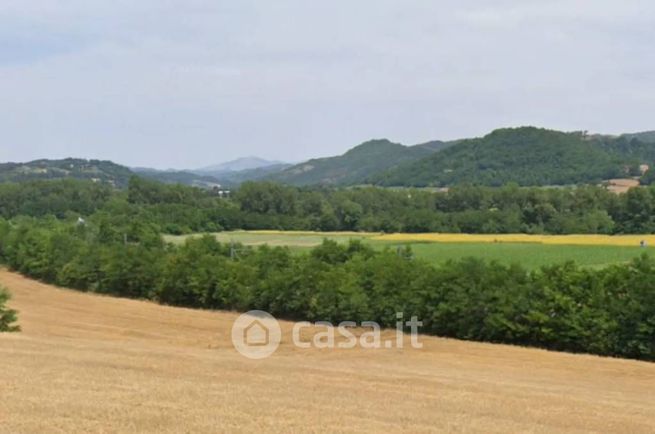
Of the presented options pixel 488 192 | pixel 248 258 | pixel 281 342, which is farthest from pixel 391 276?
pixel 488 192

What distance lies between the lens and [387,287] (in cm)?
4656

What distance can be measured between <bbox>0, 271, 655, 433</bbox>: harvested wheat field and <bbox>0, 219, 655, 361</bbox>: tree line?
673 cm

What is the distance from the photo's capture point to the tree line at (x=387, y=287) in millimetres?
37969

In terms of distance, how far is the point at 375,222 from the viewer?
112312 mm

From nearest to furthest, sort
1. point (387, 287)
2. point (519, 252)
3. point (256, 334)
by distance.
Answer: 1. point (256, 334)
2. point (387, 287)
3. point (519, 252)

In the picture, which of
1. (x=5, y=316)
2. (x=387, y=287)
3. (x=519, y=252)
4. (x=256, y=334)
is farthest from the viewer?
(x=519, y=252)

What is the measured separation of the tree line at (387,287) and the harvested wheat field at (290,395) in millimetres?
6731

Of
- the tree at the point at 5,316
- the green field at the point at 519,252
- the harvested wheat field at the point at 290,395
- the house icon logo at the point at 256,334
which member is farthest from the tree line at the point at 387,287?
the tree at the point at 5,316

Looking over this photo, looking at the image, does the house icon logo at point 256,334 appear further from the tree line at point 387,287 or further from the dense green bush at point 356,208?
→ the dense green bush at point 356,208

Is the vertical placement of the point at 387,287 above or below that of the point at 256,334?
above

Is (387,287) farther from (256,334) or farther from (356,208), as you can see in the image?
(356,208)

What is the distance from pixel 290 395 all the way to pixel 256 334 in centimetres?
2660

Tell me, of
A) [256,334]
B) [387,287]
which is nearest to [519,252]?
[387,287]

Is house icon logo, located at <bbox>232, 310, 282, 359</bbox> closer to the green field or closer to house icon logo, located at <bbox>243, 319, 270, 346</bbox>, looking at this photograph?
house icon logo, located at <bbox>243, 319, 270, 346</bbox>
